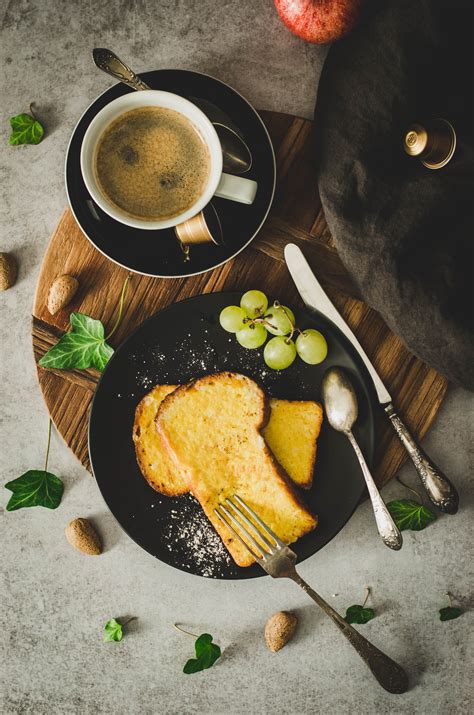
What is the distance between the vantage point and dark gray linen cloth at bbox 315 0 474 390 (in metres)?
1.02

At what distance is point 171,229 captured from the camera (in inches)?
42.4

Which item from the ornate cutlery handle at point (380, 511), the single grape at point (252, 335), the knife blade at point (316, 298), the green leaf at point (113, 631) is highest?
the knife blade at point (316, 298)

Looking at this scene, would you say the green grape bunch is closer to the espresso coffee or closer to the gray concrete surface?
the espresso coffee

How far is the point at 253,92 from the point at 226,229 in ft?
1.14

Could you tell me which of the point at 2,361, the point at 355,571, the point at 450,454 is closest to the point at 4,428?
the point at 2,361

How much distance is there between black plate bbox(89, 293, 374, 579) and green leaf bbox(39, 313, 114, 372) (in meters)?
0.04

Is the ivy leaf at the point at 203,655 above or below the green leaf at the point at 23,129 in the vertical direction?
below

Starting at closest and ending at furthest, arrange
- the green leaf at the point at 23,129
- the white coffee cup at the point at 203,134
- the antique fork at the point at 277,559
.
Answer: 1. the white coffee cup at the point at 203,134
2. the antique fork at the point at 277,559
3. the green leaf at the point at 23,129

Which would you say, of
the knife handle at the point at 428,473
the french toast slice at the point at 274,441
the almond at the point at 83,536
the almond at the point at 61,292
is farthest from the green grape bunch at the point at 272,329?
the almond at the point at 83,536

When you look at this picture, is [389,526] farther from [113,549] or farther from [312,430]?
[113,549]

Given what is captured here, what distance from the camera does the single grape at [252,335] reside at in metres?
1.09

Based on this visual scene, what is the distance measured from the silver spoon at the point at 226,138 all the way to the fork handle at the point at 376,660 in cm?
86

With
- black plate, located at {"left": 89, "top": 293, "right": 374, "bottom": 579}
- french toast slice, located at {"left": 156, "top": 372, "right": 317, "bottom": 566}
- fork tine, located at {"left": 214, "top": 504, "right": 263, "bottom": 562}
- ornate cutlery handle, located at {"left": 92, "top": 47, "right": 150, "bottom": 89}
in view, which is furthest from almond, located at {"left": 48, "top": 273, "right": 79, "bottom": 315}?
fork tine, located at {"left": 214, "top": 504, "right": 263, "bottom": 562}

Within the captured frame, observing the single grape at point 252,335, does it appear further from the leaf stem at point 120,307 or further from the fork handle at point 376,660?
the fork handle at point 376,660
